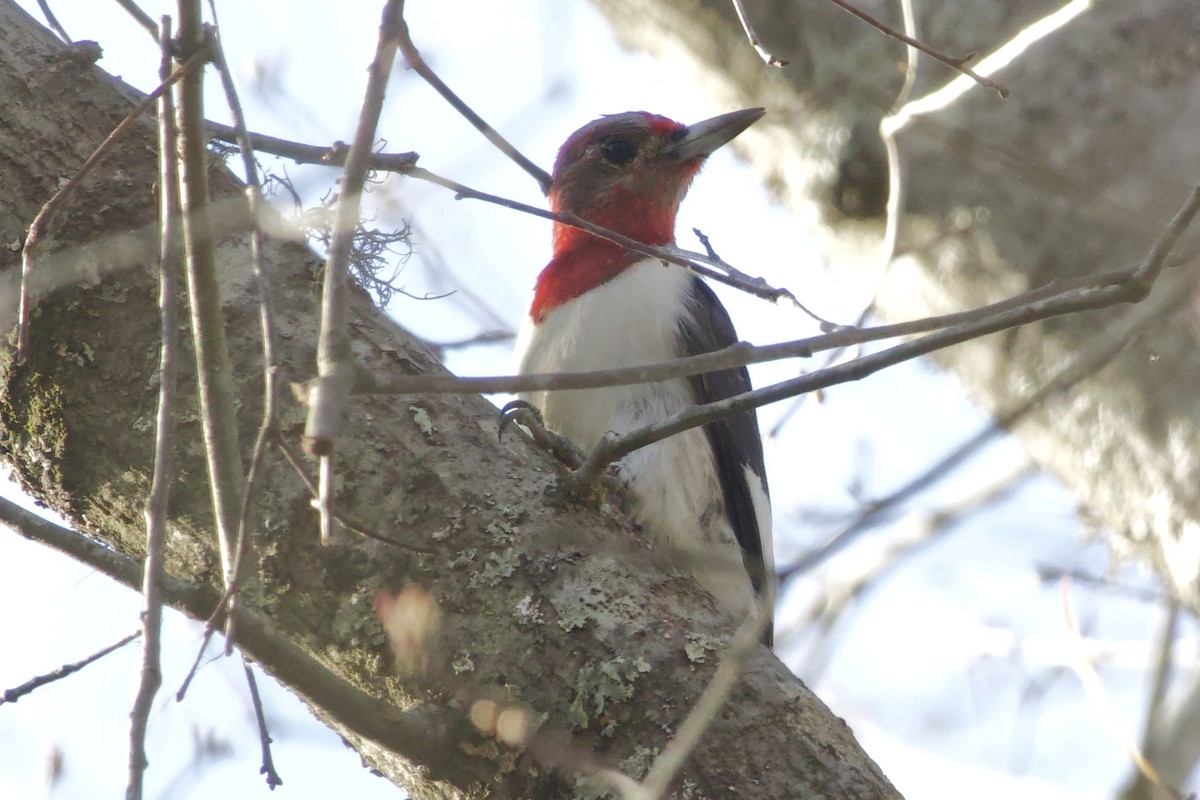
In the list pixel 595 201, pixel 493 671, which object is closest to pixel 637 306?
Answer: pixel 595 201

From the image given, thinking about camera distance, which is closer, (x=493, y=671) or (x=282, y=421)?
(x=493, y=671)

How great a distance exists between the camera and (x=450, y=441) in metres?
2.43

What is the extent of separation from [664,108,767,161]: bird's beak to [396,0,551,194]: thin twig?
1.73 meters

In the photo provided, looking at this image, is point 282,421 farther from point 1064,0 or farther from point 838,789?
point 1064,0

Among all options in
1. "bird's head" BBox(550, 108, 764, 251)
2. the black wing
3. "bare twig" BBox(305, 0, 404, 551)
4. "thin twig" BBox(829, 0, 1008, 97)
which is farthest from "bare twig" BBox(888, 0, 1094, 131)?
"bare twig" BBox(305, 0, 404, 551)

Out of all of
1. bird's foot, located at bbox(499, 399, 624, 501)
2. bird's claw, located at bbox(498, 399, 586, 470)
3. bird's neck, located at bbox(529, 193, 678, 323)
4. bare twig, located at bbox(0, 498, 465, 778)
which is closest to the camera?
bare twig, located at bbox(0, 498, 465, 778)

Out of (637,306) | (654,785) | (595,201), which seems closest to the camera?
(654,785)

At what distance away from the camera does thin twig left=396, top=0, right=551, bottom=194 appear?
1935 mm

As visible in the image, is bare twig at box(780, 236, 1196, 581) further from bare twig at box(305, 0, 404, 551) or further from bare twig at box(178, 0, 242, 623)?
bare twig at box(178, 0, 242, 623)

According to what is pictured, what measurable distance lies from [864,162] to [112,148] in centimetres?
320

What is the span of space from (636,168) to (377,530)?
9.09ft

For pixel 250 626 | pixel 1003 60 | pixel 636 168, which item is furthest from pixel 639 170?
pixel 250 626

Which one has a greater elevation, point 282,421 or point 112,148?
point 112,148

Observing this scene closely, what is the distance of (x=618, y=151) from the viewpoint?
4.86 meters
